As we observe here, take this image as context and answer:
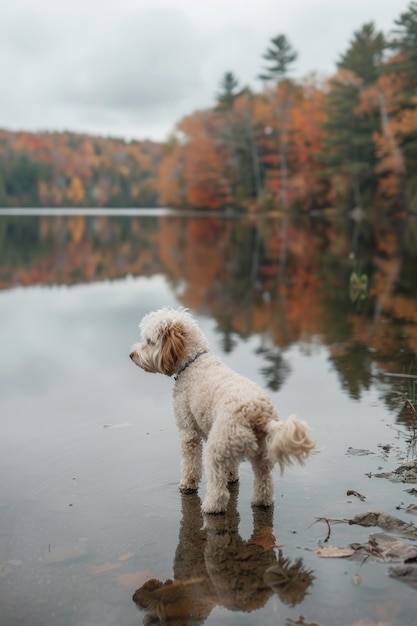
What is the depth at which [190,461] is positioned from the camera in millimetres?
5375

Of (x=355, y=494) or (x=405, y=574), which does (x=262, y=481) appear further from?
(x=405, y=574)

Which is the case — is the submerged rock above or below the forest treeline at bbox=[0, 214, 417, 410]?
above

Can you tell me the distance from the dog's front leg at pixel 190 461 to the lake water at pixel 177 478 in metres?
0.11

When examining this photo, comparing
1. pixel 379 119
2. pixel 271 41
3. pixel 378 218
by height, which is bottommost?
pixel 378 218

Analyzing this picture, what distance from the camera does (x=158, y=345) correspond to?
17.6 feet

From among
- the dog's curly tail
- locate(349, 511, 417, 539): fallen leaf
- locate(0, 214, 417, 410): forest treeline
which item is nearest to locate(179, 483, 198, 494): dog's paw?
the dog's curly tail

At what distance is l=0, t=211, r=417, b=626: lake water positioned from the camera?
3844mm

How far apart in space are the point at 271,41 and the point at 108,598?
238 feet

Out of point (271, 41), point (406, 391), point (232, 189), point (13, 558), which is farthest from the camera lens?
point (232, 189)

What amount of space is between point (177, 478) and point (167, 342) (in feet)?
3.67

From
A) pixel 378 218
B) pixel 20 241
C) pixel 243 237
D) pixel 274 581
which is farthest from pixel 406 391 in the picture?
pixel 378 218

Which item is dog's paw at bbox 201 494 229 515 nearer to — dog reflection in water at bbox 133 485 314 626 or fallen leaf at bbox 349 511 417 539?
dog reflection in water at bbox 133 485 314 626

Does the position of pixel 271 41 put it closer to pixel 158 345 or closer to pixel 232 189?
pixel 232 189

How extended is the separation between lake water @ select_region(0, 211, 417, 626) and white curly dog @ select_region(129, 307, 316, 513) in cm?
25
